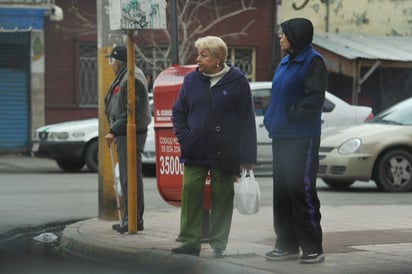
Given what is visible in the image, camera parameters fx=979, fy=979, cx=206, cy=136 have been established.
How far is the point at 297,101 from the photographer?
290 inches

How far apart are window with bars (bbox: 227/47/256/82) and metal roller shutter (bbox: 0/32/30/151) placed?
5.84 meters

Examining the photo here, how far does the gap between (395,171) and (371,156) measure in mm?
499

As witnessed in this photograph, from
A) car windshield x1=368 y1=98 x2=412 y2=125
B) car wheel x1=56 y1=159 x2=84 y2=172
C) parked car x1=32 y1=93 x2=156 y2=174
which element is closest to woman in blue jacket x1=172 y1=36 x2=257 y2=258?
car windshield x1=368 y1=98 x2=412 y2=125

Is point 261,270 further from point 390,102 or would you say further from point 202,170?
point 390,102

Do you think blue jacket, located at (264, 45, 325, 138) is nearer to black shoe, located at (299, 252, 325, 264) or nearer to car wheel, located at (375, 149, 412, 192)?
black shoe, located at (299, 252, 325, 264)

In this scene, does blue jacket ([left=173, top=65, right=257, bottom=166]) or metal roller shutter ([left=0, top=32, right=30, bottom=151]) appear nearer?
blue jacket ([left=173, top=65, right=257, bottom=166])

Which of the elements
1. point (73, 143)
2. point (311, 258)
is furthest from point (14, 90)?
point (311, 258)

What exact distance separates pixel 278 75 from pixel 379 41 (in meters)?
22.0

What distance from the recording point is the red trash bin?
8.66 meters

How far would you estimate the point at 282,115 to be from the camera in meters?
7.38

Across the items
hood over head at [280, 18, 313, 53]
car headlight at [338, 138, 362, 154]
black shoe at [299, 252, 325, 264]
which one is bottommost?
black shoe at [299, 252, 325, 264]

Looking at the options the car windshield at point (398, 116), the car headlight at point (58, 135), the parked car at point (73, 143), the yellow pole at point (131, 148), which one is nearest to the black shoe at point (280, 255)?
the yellow pole at point (131, 148)

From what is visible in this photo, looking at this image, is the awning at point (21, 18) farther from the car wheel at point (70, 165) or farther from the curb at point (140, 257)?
the curb at point (140, 257)

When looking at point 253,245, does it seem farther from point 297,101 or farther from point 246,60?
point 246,60
